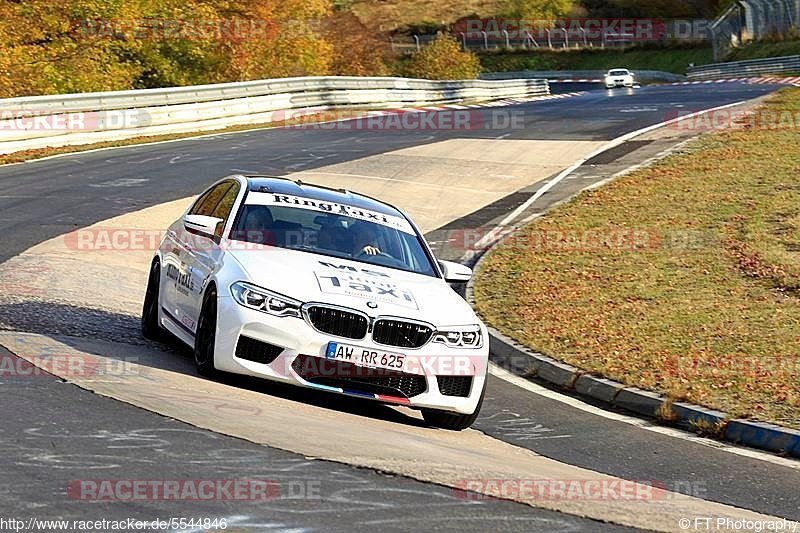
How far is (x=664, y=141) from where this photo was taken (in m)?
31.0

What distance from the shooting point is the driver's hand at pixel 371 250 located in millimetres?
10500

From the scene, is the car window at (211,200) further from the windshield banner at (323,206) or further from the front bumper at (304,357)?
the front bumper at (304,357)

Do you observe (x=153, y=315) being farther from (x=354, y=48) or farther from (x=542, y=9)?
(x=542, y=9)

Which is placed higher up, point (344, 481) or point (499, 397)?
point (344, 481)

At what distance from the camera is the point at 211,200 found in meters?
11.7

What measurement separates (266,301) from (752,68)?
65.7m

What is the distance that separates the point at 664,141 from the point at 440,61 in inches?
1592

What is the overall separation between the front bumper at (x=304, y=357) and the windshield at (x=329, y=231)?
45.8 inches

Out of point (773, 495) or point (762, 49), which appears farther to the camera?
point (762, 49)

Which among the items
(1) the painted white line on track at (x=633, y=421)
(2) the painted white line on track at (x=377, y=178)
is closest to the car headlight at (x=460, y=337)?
(1) the painted white line on track at (x=633, y=421)

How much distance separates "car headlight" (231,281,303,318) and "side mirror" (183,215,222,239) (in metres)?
1.13

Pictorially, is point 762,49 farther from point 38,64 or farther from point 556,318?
point 556,318

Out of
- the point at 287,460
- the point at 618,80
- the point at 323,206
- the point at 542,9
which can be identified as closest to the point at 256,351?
the point at 323,206

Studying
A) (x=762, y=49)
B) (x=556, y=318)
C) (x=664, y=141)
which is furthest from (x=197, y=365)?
(x=762, y=49)
